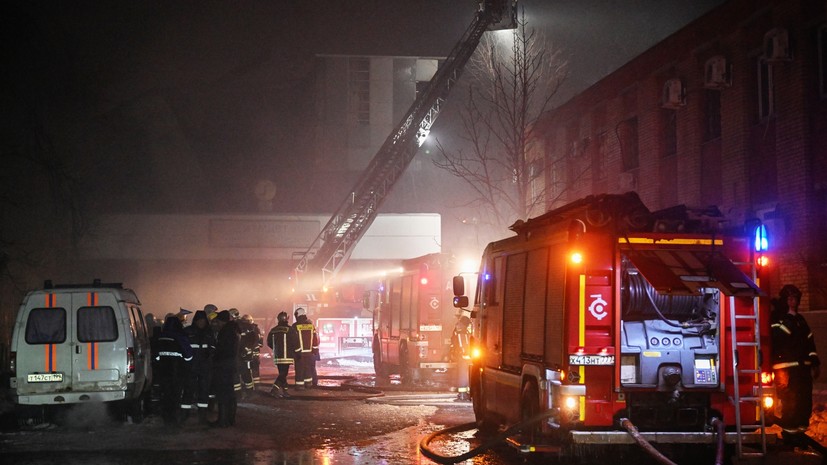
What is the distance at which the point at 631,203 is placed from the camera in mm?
8406

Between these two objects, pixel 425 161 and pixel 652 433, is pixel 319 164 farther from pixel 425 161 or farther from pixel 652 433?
pixel 652 433

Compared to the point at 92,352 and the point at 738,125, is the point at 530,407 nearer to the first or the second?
the point at 92,352

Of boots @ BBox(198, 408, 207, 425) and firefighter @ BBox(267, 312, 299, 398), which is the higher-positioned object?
firefighter @ BBox(267, 312, 299, 398)

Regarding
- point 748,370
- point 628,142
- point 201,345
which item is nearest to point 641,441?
point 748,370

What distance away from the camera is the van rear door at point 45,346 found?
39.6 ft

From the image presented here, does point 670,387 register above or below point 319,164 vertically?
below

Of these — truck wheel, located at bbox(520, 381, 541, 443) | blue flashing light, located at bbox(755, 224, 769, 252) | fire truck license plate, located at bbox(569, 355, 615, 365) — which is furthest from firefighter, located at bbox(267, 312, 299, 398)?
blue flashing light, located at bbox(755, 224, 769, 252)

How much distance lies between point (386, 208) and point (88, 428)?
31798 mm

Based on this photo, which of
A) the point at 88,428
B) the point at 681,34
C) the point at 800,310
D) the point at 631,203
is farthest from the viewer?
the point at 681,34

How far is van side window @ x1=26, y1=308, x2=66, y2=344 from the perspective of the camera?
12.2 meters

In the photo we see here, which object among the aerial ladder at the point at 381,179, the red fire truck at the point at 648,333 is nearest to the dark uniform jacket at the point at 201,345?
the red fire truck at the point at 648,333

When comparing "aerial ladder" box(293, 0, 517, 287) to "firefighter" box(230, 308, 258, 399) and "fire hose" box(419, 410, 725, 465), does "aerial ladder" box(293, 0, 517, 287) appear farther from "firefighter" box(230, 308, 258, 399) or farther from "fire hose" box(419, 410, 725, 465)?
"fire hose" box(419, 410, 725, 465)

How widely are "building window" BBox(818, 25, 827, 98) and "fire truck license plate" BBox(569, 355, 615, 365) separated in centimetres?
1118

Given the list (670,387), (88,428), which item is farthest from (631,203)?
(88,428)
